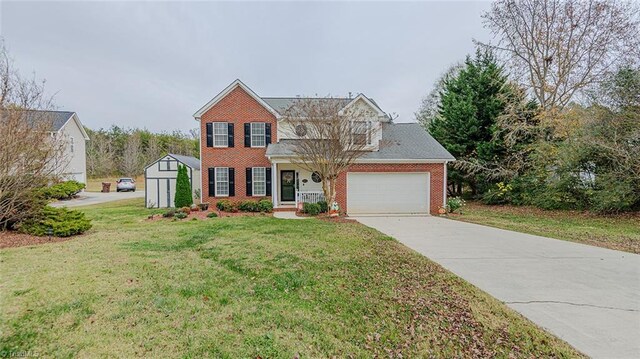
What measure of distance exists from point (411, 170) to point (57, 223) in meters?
14.6

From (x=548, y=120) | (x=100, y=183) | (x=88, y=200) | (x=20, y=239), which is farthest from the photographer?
(x=100, y=183)

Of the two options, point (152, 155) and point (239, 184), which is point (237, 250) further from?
point (152, 155)

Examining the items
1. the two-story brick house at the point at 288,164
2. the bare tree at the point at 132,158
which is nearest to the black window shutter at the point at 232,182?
the two-story brick house at the point at 288,164

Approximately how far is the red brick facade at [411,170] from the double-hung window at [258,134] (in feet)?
Answer: 16.5

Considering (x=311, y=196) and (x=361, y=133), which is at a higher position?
(x=361, y=133)

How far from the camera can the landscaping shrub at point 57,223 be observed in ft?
29.2

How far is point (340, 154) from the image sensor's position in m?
13.7

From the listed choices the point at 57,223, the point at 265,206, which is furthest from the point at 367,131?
the point at 57,223

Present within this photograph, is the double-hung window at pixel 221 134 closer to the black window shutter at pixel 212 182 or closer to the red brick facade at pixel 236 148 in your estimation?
the red brick facade at pixel 236 148

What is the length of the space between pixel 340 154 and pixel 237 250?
761 cm

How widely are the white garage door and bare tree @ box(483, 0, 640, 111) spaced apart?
10955 millimetres

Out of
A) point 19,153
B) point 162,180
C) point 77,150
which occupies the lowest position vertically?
point 162,180

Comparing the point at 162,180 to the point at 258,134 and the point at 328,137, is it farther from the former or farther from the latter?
the point at 328,137

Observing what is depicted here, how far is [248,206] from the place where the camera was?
50.7ft
